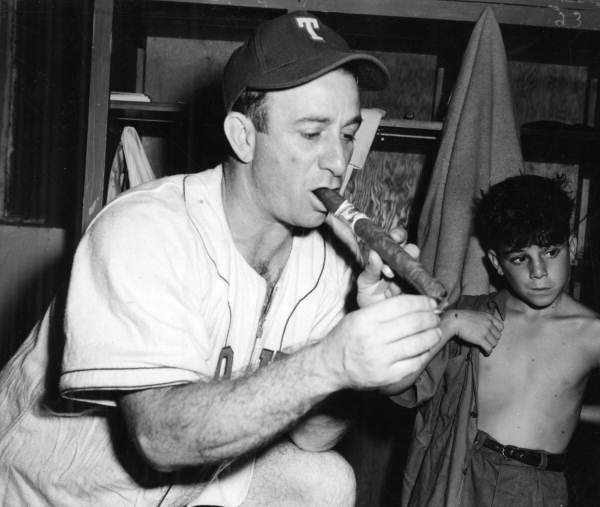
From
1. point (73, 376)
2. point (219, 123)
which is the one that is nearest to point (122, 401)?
point (73, 376)

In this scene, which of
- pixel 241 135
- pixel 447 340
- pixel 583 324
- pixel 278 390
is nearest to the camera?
pixel 278 390

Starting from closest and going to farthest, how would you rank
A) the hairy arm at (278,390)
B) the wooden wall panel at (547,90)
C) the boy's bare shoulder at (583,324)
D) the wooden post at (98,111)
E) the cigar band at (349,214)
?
the hairy arm at (278,390), the cigar band at (349,214), the boy's bare shoulder at (583,324), the wooden post at (98,111), the wooden wall panel at (547,90)

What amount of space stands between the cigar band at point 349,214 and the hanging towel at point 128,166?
1080mm

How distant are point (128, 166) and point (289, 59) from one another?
949 millimetres

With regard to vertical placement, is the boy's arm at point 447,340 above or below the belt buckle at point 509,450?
above

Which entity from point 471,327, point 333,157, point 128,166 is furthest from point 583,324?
point 128,166

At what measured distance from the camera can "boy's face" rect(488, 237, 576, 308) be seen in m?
1.88

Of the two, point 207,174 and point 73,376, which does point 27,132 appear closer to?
point 207,174

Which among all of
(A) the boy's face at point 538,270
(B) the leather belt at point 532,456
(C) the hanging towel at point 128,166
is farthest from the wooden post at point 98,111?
(B) the leather belt at point 532,456

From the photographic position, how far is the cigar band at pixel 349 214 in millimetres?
1280

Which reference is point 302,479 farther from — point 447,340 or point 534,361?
point 534,361

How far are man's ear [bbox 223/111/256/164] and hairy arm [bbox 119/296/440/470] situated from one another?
65 centimetres

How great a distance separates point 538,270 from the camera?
1866mm

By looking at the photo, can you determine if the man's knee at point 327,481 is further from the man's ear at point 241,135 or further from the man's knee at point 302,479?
the man's ear at point 241,135
